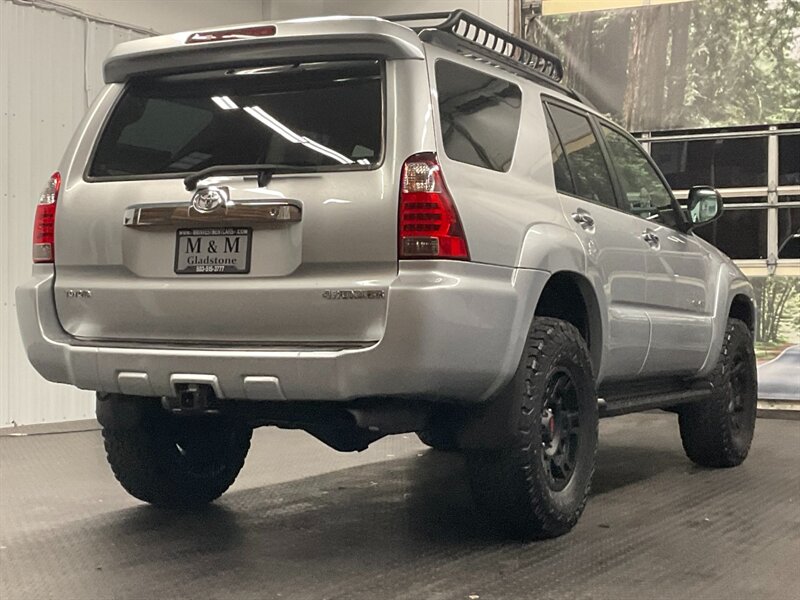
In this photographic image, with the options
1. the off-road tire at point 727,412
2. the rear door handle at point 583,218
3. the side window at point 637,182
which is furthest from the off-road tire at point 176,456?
the off-road tire at point 727,412

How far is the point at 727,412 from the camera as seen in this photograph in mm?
5098

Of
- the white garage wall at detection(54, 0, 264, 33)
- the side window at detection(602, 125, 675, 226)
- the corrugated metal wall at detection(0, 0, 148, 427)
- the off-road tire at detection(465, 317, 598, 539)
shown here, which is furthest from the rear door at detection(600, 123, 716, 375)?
the white garage wall at detection(54, 0, 264, 33)

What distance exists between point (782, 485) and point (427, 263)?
8.98 ft

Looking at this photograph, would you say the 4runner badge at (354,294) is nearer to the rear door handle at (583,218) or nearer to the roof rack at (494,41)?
the roof rack at (494,41)

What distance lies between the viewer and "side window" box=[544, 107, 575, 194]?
12.3 feet

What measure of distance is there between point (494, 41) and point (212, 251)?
1.60 meters

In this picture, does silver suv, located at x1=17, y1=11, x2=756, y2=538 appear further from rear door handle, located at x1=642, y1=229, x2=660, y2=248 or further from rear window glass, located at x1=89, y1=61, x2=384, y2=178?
rear door handle, located at x1=642, y1=229, x2=660, y2=248

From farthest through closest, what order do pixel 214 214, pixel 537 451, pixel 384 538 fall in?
pixel 384 538 < pixel 537 451 < pixel 214 214

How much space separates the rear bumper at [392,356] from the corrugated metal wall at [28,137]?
3768 mm

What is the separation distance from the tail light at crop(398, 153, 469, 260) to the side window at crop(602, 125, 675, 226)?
164 centimetres

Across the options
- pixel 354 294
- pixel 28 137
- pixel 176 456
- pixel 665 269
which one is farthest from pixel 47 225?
pixel 28 137

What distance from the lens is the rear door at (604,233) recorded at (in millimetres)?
3793

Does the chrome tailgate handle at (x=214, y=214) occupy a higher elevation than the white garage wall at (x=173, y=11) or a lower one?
lower

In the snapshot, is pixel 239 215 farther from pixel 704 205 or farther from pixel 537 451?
pixel 704 205
